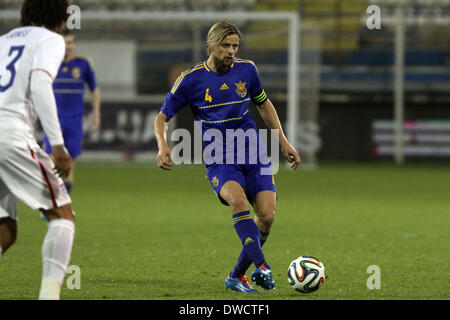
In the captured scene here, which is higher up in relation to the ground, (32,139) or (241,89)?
(241,89)

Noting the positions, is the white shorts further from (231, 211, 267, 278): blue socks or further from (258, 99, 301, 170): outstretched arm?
(258, 99, 301, 170): outstretched arm

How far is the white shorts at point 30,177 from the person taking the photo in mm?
4258

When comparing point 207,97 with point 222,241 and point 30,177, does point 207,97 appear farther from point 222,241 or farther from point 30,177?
point 222,241

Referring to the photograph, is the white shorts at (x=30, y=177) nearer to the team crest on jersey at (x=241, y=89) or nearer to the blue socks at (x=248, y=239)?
the blue socks at (x=248, y=239)

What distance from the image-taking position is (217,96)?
5.95 meters

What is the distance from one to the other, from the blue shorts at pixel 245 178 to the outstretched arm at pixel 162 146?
40 centimetres

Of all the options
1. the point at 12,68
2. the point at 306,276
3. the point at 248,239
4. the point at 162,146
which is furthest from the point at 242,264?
the point at 12,68

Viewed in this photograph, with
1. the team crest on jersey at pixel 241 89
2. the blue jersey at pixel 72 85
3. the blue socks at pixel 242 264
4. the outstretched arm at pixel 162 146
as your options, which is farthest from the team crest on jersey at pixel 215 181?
the blue jersey at pixel 72 85

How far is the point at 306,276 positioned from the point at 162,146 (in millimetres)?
1311

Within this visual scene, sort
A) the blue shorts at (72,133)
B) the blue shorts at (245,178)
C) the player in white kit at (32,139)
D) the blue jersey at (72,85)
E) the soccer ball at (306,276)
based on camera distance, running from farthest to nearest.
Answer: the blue jersey at (72,85), the blue shorts at (72,133), the blue shorts at (245,178), the soccer ball at (306,276), the player in white kit at (32,139)

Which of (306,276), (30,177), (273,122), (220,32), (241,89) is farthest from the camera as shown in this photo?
(273,122)

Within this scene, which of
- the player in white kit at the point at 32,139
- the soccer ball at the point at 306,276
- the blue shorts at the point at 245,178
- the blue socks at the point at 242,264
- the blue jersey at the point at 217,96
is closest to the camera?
the player in white kit at the point at 32,139

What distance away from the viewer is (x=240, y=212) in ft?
18.7

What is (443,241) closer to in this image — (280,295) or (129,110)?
(280,295)
